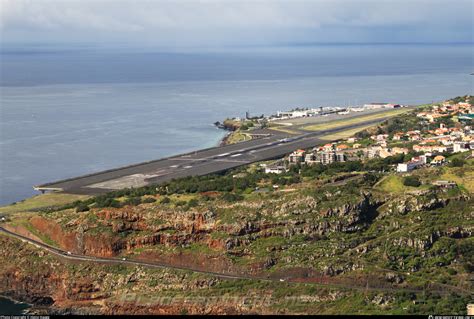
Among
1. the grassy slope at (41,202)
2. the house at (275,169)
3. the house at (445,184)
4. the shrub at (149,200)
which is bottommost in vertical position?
the grassy slope at (41,202)

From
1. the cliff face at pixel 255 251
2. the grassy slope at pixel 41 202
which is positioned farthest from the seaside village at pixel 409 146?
the grassy slope at pixel 41 202

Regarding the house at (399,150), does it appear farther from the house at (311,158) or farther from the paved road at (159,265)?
the paved road at (159,265)

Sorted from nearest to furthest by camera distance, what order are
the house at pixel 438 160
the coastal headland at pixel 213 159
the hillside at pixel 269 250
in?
1. the hillside at pixel 269 250
2. the house at pixel 438 160
3. the coastal headland at pixel 213 159

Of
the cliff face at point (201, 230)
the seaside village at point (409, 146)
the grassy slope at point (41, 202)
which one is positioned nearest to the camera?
the cliff face at point (201, 230)

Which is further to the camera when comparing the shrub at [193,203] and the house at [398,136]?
the house at [398,136]

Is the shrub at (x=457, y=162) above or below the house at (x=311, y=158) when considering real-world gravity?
above

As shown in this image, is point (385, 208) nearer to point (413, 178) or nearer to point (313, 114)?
point (413, 178)

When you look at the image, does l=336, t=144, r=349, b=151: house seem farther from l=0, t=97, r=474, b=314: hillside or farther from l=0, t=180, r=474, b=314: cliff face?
l=0, t=180, r=474, b=314: cliff face
